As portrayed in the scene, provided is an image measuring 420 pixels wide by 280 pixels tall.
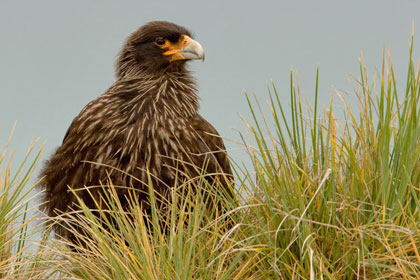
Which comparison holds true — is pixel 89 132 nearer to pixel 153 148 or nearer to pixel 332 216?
pixel 153 148

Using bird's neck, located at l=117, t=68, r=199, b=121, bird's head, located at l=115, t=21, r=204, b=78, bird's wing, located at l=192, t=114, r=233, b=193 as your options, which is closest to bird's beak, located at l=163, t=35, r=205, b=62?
bird's head, located at l=115, t=21, r=204, b=78

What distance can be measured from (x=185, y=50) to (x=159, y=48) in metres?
0.18

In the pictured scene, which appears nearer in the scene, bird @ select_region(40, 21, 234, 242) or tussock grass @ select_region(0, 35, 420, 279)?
tussock grass @ select_region(0, 35, 420, 279)

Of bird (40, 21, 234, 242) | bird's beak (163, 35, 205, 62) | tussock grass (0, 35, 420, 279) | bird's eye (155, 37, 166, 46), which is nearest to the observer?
tussock grass (0, 35, 420, 279)

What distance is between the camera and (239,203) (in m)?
3.51

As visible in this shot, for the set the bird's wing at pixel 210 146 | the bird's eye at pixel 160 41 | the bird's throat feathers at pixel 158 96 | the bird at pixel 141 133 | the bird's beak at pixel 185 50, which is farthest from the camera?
the bird's eye at pixel 160 41

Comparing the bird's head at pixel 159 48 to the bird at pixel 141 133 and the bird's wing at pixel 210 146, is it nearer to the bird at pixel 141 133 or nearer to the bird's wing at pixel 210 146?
the bird at pixel 141 133

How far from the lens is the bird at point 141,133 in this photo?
4.15 m

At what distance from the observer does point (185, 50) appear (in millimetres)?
4645

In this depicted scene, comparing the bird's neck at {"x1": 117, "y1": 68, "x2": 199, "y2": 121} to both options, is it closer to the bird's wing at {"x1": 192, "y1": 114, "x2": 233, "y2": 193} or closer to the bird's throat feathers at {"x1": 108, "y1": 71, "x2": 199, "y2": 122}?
the bird's throat feathers at {"x1": 108, "y1": 71, "x2": 199, "y2": 122}

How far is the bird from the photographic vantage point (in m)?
4.15

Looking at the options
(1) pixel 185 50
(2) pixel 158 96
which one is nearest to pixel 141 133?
(2) pixel 158 96

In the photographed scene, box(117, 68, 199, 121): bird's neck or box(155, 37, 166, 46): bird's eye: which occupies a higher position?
box(155, 37, 166, 46): bird's eye

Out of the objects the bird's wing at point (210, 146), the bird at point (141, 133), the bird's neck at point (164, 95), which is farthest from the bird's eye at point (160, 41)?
the bird's wing at point (210, 146)
